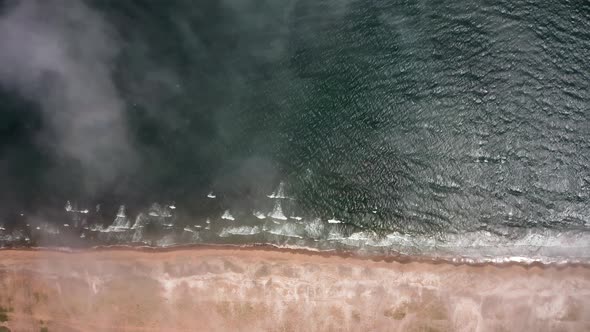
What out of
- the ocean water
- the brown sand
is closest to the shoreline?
the brown sand

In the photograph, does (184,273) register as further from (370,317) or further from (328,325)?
(370,317)

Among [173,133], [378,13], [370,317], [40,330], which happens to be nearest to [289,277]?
[370,317]

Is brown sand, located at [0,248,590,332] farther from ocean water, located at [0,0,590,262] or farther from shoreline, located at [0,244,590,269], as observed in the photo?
ocean water, located at [0,0,590,262]

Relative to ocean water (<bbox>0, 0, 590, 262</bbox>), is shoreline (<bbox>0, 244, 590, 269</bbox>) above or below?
below

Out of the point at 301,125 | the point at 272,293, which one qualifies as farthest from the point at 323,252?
the point at 301,125

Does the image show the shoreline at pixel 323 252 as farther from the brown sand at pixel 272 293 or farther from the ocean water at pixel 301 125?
the ocean water at pixel 301 125

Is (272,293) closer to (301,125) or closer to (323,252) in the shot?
→ (323,252)
